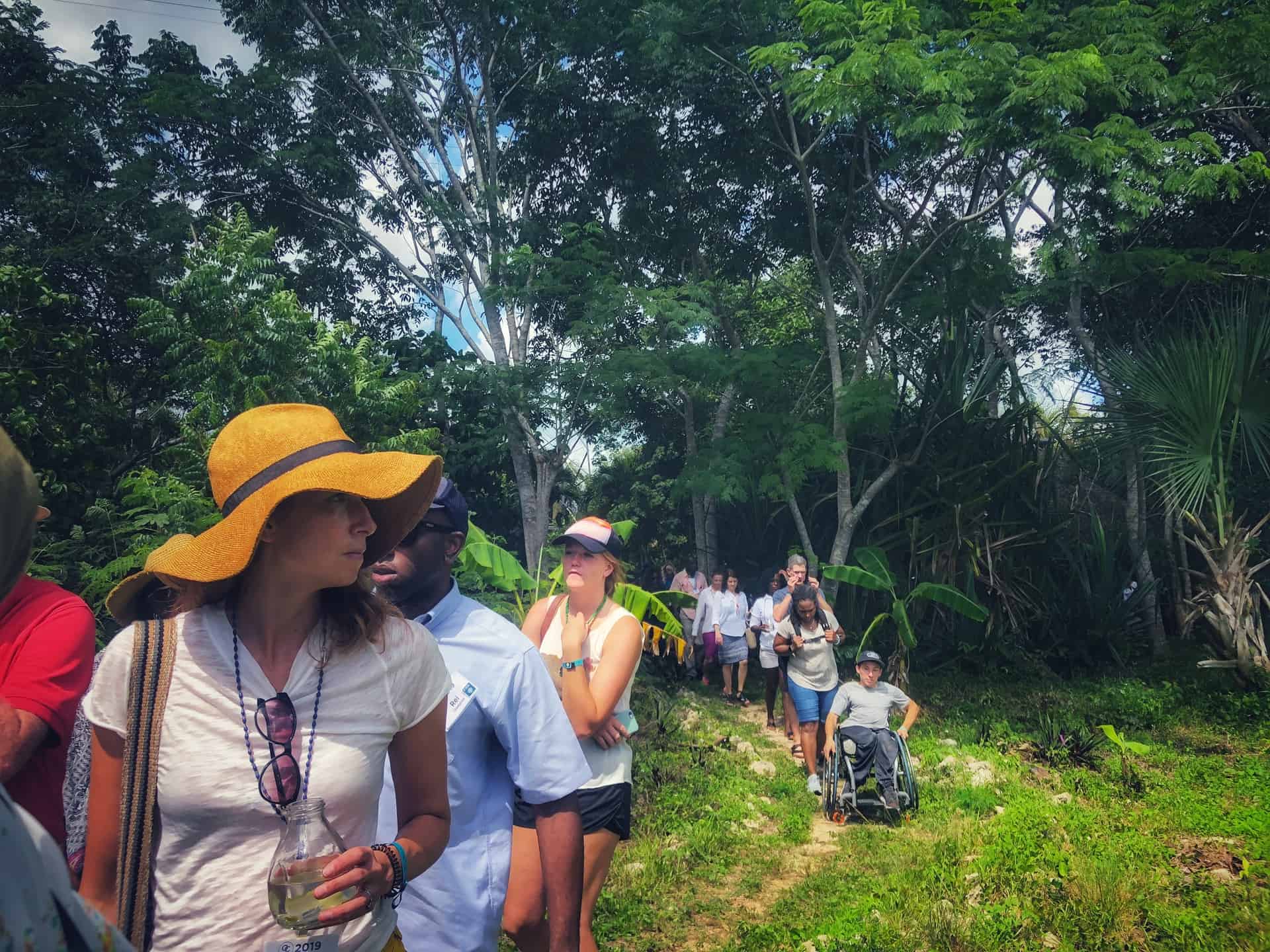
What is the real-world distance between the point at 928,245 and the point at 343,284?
11.7m

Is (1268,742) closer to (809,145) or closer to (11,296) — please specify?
(809,145)

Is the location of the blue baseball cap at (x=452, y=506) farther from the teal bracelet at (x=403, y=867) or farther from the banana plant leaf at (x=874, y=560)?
the banana plant leaf at (x=874, y=560)

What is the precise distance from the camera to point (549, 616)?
12.1ft

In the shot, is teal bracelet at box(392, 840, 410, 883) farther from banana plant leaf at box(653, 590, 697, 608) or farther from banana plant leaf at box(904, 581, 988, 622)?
banana plant leaf at box(904, 581, 988, 622)

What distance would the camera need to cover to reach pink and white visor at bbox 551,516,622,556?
11.6 feet

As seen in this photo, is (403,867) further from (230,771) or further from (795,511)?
(795,511)

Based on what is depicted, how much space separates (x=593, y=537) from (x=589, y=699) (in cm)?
68

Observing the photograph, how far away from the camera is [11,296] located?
9438mm

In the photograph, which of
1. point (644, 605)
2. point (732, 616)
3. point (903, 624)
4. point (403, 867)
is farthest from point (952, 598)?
point (403, 867)

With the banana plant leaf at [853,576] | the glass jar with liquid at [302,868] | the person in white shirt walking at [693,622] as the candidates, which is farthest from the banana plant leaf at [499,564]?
the glass jar with liquid at [302,868]

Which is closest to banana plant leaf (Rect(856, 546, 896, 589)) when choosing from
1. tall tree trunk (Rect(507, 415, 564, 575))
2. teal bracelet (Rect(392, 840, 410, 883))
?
tall tree trunk (Rect(507, 415, 564, 575))

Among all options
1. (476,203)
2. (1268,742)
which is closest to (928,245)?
(1268,742)

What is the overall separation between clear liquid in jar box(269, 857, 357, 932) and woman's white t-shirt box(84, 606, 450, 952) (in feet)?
0.25

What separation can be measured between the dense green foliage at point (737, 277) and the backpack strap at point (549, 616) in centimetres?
612
